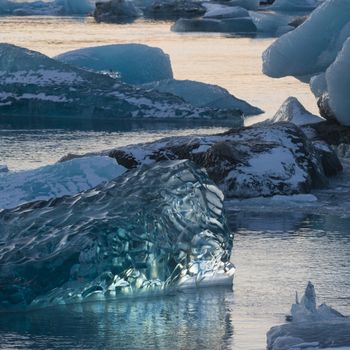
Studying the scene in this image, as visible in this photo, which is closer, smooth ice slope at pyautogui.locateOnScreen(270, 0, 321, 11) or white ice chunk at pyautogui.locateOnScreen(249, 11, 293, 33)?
white ice chunk at pyautogui.locateOnScreen(249, 11, 293, 33)

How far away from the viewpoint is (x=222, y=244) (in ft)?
14.7

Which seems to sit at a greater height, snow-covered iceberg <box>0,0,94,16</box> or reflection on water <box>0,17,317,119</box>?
reflection on water <box>0,17,317,119</box>

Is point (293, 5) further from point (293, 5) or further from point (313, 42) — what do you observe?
point (313, 42)

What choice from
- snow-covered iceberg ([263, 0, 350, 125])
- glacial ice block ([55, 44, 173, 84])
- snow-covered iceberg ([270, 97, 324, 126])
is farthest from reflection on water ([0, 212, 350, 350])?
glacial ice block ([55, 44, 173, 84])

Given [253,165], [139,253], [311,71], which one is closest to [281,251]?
[139,253]

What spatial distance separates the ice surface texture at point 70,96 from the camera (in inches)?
408

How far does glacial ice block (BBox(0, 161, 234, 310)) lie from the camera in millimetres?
4164

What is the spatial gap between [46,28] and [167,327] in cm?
1945

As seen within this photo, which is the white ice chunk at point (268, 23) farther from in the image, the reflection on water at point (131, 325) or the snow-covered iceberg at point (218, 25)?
the reflection on water at point (131, 325)

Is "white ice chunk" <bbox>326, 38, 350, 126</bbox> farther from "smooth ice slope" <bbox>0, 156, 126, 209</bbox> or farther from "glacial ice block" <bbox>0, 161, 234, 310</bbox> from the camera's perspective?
"glacial ice block" <bbox>0, 161, 234, 310</bbox>

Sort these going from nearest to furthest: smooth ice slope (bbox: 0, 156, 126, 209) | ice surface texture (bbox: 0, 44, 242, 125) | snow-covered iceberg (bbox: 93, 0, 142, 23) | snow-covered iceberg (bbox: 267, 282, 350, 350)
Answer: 1. snow-covered iceberg (bbox: 267, 282, 350, 350)
2. smooth ice slope (bbox: 0, 156, 126, 209)
3. ice surface texture (bbox: 0, 44, 242, 125)
4. snow-covered iceberg (bbox: 93, 0, 142, 23)

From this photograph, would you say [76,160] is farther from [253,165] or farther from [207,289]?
[207,289]

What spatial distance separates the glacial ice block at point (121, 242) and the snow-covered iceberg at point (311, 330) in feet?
1.96

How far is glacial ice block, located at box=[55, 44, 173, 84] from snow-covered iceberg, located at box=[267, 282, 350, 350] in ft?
27.8
